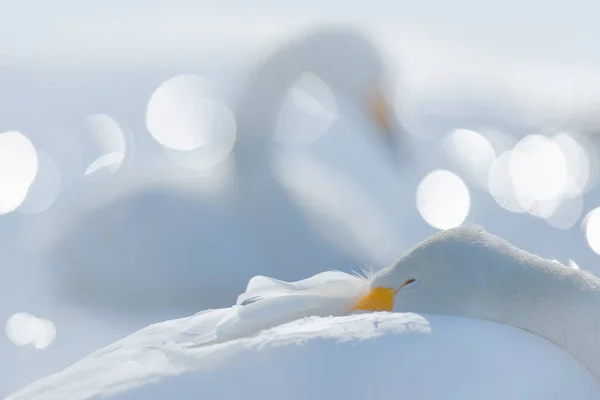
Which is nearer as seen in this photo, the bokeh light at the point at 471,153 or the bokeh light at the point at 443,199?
the bokeh light at the point at 443,199

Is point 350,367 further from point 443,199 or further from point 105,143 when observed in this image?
point 105,143

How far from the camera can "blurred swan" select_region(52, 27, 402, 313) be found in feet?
20.7

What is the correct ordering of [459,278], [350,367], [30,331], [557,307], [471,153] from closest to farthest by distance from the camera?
[350,367], [557,307], [459,278], [30,331], [471,153]

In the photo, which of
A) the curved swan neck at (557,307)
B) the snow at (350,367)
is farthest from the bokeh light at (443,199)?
the snow at (350,367)

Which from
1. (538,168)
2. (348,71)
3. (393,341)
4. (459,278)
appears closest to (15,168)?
(348,71)

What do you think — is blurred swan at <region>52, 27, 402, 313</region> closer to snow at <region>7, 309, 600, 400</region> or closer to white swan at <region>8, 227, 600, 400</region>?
white swan at <region>8, 227, 600, 400</region>

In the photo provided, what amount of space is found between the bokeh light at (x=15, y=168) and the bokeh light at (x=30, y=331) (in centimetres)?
206

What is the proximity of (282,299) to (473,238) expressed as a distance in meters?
0.60

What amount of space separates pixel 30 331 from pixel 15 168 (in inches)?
151

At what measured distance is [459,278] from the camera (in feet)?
10.3

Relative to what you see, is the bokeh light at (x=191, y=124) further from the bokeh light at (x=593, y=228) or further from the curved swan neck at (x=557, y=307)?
the curved swan neck at (x=557, y=307)

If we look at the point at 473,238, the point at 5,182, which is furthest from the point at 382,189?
the point at 473,238

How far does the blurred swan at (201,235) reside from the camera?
632 centimetres

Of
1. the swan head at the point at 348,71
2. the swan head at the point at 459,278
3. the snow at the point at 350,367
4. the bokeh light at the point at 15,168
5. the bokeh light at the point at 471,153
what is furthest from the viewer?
the bokeh light at the point at 471,153
